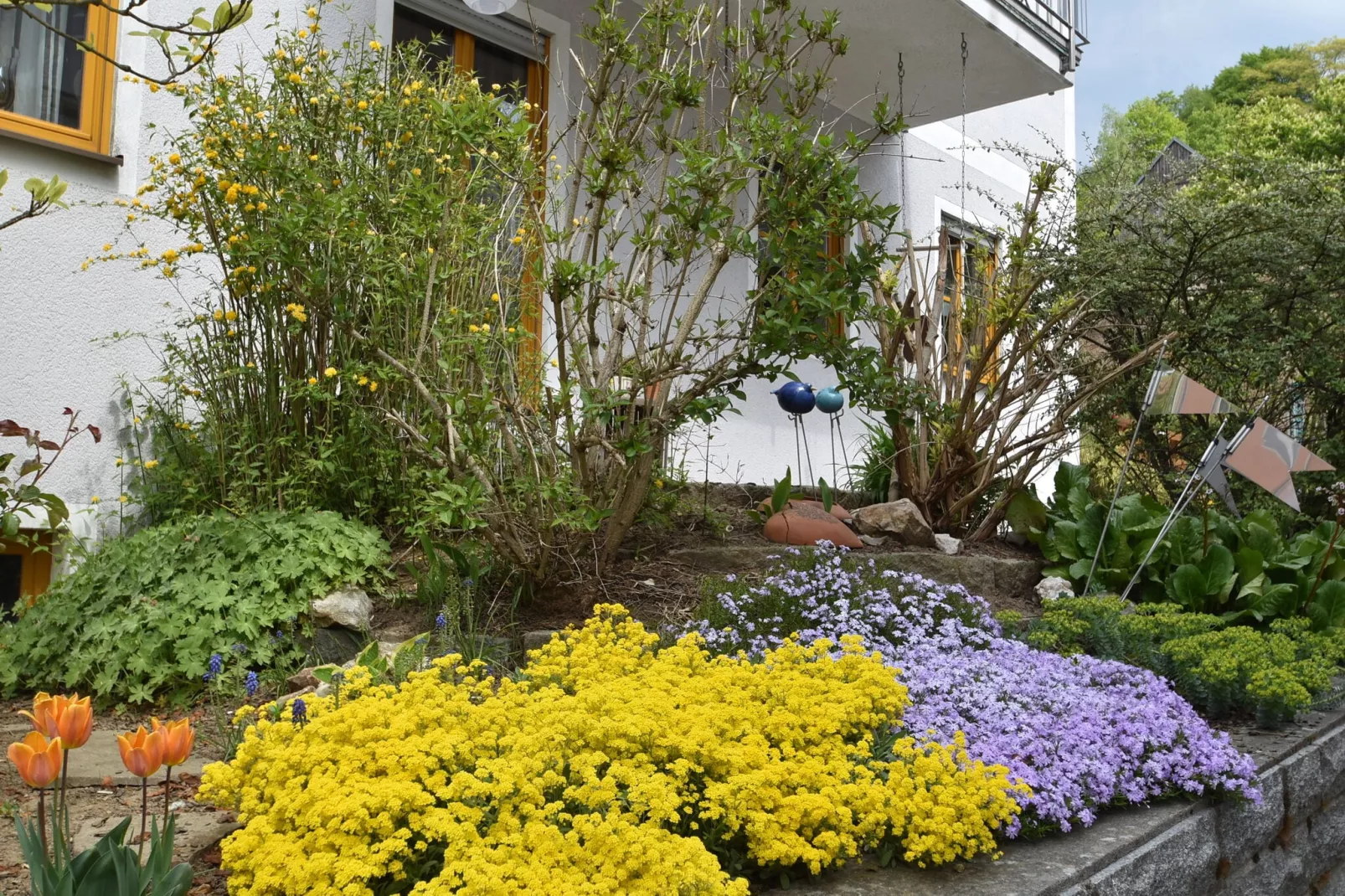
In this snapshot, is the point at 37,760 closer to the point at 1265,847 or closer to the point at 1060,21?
the point at 1265,847

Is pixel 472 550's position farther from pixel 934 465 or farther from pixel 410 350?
pixel 934 465

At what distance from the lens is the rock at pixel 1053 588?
211 inches

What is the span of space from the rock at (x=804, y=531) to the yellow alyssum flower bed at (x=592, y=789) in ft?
7.48

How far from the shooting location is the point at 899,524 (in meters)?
5.59

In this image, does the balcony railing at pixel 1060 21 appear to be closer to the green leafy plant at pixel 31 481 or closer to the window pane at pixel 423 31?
the window pane at pixel 423 31

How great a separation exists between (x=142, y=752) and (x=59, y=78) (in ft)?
14.1

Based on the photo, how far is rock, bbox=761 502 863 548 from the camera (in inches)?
208

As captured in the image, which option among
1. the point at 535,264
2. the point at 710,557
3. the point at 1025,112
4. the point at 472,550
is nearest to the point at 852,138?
the point at 535,264

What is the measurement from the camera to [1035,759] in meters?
2.94

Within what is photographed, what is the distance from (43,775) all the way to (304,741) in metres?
0.77

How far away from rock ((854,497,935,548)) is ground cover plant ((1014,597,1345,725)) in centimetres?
102

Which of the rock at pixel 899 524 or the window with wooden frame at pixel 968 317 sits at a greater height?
the window with wooden frame at pixel 968 317

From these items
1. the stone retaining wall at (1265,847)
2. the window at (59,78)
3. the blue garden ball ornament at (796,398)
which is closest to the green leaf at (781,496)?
the blue garden ball ornament at (796,398)

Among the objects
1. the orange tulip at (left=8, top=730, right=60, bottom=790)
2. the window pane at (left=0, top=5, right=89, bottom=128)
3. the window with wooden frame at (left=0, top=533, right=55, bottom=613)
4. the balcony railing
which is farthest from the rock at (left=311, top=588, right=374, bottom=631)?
the balcony railing
